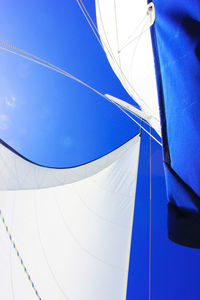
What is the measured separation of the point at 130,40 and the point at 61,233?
3.06m

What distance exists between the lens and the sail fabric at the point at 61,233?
5.24 ft

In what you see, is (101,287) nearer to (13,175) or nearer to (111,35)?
(13,175)

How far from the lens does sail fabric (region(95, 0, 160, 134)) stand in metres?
1.98

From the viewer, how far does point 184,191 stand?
815 millimetres

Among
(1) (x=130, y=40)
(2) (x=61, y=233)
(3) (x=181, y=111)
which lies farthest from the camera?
(1) (x=130, y=40)

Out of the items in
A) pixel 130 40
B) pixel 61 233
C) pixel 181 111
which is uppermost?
pixel 130 40

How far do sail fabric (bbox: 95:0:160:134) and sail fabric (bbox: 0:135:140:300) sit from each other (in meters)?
2.17

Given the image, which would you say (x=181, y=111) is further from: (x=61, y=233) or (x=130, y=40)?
(x=61, y=233)

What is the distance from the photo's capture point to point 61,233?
6.88ft

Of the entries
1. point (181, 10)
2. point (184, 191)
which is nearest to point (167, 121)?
point (184, 191)

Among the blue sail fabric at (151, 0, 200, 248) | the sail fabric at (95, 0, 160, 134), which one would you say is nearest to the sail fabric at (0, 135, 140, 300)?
the blue sail fabric at (151, 0, 200, 248)

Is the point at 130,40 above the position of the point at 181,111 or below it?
above

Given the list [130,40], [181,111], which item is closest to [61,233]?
[181,111]

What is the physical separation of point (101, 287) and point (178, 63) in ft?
7.84
